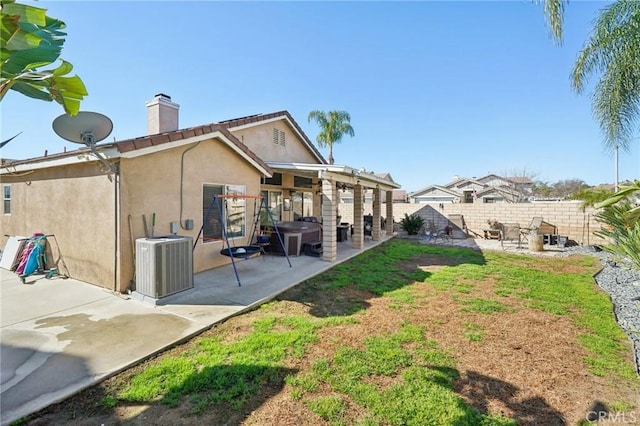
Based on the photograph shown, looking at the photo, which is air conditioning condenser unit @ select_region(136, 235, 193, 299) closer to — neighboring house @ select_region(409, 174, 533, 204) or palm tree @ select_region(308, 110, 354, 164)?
palm tree @ select_region(308, 110, 354, 164)

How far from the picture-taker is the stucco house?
6.41m

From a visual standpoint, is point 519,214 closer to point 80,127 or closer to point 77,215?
point 80,127

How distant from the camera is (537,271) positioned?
9.46 metres

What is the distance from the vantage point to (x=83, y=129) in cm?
592

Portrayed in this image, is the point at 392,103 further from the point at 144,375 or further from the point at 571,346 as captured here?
the point at 144,375

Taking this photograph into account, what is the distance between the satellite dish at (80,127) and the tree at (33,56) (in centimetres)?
274

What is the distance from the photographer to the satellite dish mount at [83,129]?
19.3ft

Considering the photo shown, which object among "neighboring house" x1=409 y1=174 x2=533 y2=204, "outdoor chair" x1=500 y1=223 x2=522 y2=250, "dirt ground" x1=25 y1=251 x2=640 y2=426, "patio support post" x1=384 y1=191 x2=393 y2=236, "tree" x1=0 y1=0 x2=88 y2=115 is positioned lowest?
"dirt ground" x1=25 y1=251 x2=640 y2=426

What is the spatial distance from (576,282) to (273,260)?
918 cm

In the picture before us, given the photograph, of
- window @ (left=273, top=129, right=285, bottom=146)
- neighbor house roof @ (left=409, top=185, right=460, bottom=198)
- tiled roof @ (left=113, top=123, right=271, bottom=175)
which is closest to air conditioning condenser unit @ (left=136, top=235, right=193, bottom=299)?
tiled roof @ (left=113, top=123, right=271, bottom=175)

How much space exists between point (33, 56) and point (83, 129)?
145 inches

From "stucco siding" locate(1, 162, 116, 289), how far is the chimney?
10.2 feet

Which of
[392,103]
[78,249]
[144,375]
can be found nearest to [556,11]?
[144,375]

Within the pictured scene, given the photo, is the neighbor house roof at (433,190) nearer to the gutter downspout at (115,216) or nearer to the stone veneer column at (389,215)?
the stone veneer column at (389,215)
